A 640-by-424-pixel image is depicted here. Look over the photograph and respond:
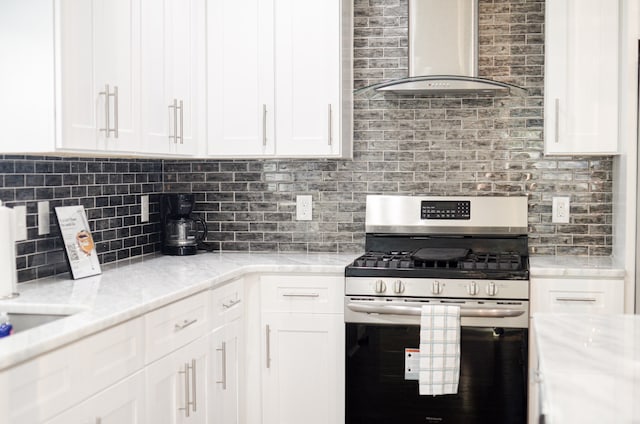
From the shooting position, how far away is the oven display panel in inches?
155

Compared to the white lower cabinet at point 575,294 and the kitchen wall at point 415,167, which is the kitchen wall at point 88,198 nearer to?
the kitchen wall at point 415,167

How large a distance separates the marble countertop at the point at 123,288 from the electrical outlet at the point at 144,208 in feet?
0.72

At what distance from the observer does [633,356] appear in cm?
176

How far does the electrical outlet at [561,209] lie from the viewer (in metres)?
3.91

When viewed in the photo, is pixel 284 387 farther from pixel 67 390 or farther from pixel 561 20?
pixel 561 20

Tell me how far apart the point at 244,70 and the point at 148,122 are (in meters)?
0.80

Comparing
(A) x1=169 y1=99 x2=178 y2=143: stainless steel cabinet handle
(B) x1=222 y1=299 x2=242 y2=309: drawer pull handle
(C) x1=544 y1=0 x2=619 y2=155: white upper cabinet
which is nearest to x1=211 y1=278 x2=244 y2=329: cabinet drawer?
(B) x1=222 y1=299 x2=242 y2=309: drawer pull handle

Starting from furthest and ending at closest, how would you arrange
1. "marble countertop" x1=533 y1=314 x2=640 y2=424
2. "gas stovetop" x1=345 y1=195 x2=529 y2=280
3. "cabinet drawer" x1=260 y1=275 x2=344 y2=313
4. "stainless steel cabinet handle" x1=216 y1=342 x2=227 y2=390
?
"gas stovetop" x1=345 y1=195 x2=529 y2=280, "cabinet drawer" x1=260 y1=275 x2=344 y2=313, "stainless steel cabinet handle" x1=216 y1=342 x2=227 y2=390, "marble countertop" x1=533 y1=314 x2=640 y2=424

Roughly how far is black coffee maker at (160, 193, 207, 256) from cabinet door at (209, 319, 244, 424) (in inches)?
27.2

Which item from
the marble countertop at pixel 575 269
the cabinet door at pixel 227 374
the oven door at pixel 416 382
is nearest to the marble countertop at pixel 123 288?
the cabinet door at pixel 227 374

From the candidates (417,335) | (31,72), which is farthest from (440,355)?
(31,72)

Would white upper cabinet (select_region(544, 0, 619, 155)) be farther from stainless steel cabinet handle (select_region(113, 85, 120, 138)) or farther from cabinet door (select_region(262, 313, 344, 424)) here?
stainless steel cabinet handle (select_region(113, 85, 120, 138))

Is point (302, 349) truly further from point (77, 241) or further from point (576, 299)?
point (576, 299)

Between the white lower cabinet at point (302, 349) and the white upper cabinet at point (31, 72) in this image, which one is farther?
the white lower cabinet at point (302, 349)
